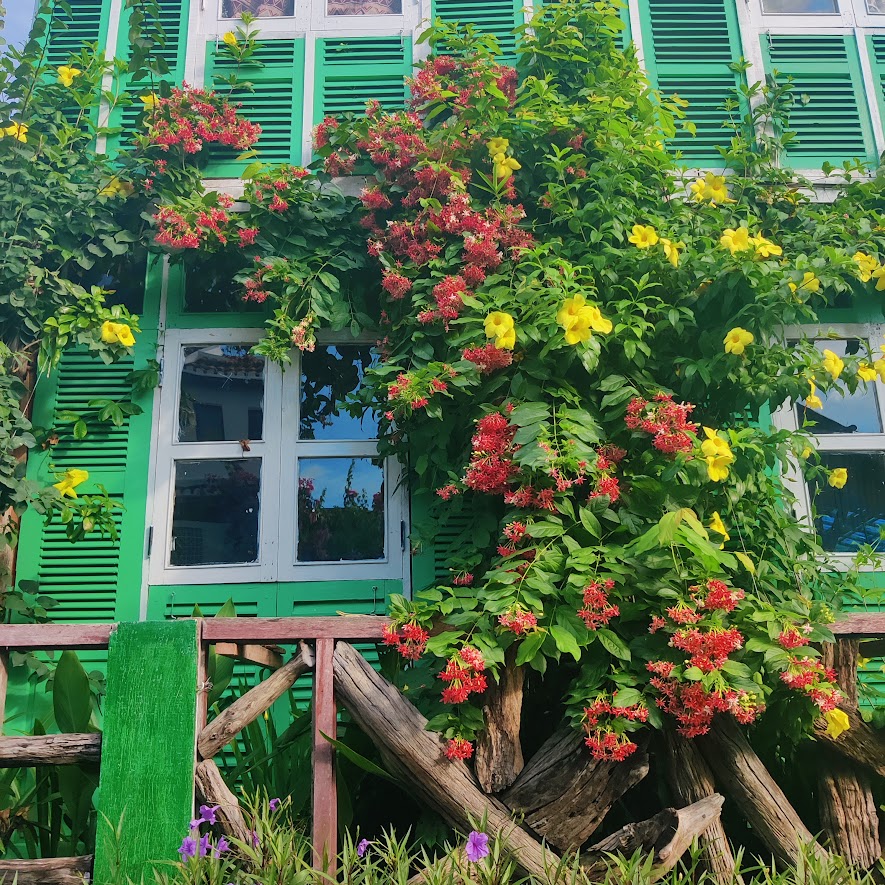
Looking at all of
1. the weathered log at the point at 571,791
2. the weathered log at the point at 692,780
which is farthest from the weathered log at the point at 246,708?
the weathered log at the point at 692,780

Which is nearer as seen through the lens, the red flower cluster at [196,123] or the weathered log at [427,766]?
the weathered log at [427,766]

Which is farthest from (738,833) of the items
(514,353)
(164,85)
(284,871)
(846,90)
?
(164,85)

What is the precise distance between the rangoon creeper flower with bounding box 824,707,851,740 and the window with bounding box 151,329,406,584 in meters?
2.14

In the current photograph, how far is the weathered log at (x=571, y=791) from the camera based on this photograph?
9.95 ft

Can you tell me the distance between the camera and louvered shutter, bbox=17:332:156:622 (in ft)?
15.0

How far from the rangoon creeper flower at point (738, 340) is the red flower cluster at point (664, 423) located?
556mm

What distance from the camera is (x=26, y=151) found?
4.79 meters

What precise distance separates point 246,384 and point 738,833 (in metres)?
3.19

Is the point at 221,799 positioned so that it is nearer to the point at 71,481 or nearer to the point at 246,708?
the point at 246,708

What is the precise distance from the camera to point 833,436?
4.98 m

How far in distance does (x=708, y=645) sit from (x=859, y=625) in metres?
0.79

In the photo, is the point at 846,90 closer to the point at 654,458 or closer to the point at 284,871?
the point at 654,458

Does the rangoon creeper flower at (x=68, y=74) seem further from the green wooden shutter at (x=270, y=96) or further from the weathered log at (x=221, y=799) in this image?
the weathered log at (x=221, y=799)

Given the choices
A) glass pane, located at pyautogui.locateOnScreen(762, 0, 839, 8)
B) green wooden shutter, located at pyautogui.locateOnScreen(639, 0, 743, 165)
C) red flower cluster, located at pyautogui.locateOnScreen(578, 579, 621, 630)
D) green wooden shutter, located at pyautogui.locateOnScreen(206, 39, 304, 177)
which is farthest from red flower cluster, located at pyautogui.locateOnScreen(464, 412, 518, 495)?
glass pane, located at pyautogui.locateOnScreen(762, 0, 839, 8)
